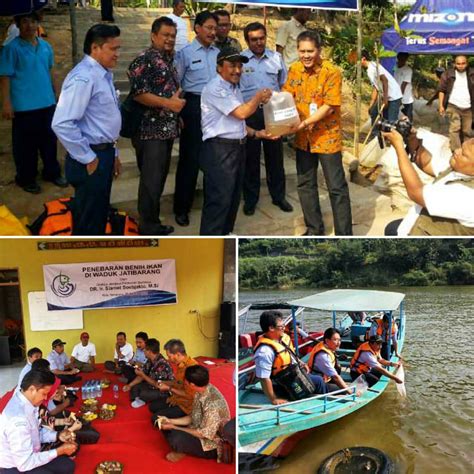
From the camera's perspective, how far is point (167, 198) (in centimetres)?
332

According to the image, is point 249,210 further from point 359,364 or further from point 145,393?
point 145,393

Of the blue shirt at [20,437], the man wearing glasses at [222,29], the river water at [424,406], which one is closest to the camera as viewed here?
the blue shirt at [20,437]

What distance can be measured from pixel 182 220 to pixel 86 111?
2.75 ft

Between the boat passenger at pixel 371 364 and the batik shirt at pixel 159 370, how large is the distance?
41.9 inches

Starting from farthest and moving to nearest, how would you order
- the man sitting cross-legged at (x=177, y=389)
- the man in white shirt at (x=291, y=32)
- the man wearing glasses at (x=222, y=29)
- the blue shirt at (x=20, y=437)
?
the man in white shirt at (x=291, y=32) < the man wearing glasses at (x=222, y=29) < the man sitting cross-legged at (x=177, y=389) < the blue shirt at (x=20, y=437)

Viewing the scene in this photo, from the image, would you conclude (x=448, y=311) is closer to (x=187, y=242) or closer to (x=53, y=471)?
(x=187, y=242)

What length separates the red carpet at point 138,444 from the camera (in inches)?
112

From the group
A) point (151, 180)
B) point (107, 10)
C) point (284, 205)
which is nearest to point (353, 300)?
point (284, 205)

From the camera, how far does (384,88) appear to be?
4.27 metres

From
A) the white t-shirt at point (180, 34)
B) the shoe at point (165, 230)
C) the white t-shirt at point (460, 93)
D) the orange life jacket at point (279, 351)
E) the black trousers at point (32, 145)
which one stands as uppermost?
the white t-shirt at point (180, 34)

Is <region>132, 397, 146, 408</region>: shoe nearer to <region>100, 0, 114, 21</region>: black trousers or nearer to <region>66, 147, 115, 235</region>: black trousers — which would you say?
<region>66, 147, 115, 235</region>: black trousers

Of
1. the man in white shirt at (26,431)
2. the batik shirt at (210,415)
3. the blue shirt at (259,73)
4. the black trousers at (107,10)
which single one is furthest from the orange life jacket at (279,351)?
the black trousers at (107,10)

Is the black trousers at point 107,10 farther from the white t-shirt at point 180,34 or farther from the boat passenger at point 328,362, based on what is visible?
the boat passenger at point 328,362

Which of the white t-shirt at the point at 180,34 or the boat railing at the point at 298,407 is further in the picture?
the white t-shirt at the point at 180,34
